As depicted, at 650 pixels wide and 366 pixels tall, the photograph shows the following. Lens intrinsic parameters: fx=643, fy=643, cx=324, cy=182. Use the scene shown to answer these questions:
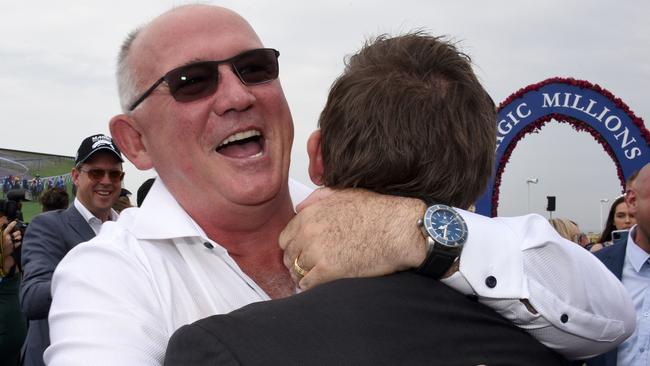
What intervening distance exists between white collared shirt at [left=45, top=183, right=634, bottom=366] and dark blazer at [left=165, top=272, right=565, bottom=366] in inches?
3.2

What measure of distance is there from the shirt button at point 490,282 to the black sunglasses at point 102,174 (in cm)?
392

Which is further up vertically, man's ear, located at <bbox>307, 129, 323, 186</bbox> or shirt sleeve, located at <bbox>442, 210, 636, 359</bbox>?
man's ear, located at <bbox>307, 129, 323, 186</bbox>

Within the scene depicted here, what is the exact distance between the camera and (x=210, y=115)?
2080 mm

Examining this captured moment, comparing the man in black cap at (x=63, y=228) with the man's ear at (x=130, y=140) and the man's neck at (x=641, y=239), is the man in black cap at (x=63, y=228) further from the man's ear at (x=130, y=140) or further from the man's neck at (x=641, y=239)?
the man's neck at (x=641, y=239)

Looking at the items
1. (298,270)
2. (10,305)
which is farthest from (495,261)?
(10,305)

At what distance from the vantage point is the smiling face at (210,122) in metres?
2.08

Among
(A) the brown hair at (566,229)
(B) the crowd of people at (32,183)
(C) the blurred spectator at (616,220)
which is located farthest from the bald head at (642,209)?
(B) the crowd of people at (32,183)

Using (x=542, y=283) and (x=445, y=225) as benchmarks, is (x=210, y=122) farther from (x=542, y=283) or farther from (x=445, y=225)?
(x=542, y=283)

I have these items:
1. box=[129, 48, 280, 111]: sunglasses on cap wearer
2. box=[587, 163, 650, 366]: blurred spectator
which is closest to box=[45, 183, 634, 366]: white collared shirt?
box=[129, 48, 280, 111]: sunglasses on cap wearer

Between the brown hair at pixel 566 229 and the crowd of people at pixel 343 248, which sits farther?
the brown hair at pixel 566 229

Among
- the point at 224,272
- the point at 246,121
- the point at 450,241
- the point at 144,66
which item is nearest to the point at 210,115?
the point at 246,121

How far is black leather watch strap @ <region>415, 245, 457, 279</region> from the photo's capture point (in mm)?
1174

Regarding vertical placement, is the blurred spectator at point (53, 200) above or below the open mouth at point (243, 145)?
below

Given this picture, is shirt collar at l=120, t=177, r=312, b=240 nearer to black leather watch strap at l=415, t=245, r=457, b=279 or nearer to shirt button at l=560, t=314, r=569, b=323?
black leather watch strap at l=415, t=245, r=457, b=279
